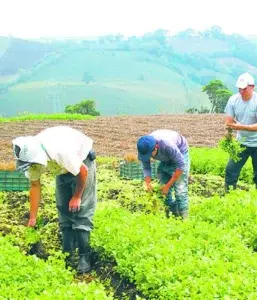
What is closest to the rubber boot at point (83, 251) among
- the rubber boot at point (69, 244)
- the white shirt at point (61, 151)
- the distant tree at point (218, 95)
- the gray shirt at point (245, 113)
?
the rubber boot at point (69, 244)

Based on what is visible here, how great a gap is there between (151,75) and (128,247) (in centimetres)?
10590

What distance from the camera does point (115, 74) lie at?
370 ft

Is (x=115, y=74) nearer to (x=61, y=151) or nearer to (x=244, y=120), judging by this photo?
(x=244, y=120)

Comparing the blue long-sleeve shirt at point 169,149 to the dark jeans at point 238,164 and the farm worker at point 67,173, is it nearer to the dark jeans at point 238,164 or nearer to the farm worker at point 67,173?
the farm worker at point 67,173

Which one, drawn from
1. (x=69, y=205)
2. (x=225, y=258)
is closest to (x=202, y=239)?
(x=225, y=258)

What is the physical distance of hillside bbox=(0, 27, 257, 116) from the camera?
89688 mm

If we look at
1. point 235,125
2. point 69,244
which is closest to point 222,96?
point 235,125

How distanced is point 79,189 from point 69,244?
2.90 feet

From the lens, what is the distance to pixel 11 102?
289 ft

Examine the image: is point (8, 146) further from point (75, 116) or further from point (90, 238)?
point (90, 238)

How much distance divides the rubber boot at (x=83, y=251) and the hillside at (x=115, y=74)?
77531 mm

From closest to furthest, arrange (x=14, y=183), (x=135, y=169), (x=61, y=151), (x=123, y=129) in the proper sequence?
(x=61, y=151) < (x=14, y=183) < (x=135, y=169) < (x=123, y=129)

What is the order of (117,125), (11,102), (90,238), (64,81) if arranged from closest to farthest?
1. (90,238)
2. (117,125)
3. (11,102)
4. (64,81)

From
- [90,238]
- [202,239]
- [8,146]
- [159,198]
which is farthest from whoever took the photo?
[8,146]
